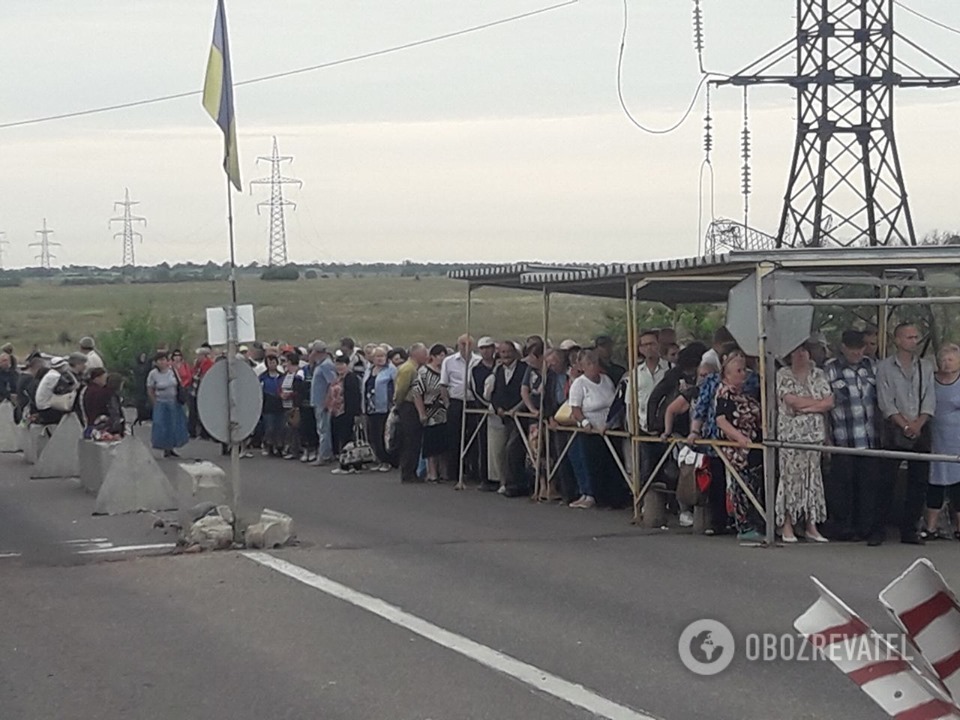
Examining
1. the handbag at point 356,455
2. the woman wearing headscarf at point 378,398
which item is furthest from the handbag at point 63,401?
the woman wearing headscarf at point 378,398

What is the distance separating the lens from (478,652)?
8742 millimetres

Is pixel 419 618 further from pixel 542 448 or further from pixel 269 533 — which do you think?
pixel 542 448

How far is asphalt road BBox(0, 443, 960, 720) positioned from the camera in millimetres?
7738

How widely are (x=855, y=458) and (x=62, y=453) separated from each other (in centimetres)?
1235

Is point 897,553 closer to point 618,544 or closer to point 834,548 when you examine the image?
point 834,548

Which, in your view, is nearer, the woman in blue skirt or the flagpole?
the flagpole

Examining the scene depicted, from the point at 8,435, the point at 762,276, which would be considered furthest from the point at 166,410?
the point at 762,276

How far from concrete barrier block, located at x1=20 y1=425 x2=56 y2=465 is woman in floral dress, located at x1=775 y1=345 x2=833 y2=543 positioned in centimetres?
1252

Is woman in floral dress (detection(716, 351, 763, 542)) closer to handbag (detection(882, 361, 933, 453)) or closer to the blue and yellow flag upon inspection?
handbag (detection(882, 361, 933, 453))

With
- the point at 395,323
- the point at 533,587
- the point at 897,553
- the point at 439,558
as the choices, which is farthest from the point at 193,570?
the point at 395,323

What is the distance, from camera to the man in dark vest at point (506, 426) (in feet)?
56.9

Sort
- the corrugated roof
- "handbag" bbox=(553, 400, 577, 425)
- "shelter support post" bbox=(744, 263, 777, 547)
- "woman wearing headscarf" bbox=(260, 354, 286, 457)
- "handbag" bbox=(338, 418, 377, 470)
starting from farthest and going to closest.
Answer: "woman wearing headscarf" bbox=(260, 354, 286, 457) < "handbag" bbox=(338, 418, 377, 470) < "handbag" bbox=(553, 400, 577, 425) < "shelter support post" bbox=(744, 263, 777, 547) < the corrugated roof

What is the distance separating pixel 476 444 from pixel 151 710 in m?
11.1

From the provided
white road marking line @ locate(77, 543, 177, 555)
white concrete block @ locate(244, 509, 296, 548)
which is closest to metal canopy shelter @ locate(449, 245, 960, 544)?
white concrete block @ locate(244, 509, 296, 548)
